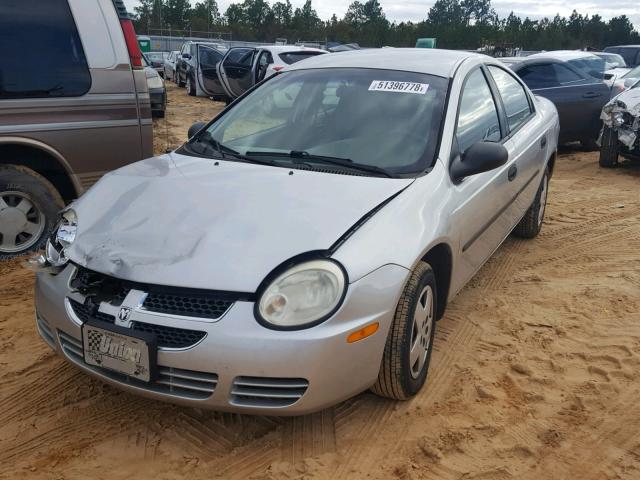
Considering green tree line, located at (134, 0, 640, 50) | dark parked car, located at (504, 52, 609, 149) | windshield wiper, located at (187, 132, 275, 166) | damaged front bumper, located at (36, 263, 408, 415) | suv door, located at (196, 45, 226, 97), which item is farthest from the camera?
green tree line, located at (134, 0, 640, 50)

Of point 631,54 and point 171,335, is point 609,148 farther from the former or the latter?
point 631,54

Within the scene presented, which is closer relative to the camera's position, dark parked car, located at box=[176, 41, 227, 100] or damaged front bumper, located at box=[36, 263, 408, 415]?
damaged front bumper, located at box=[36, 263, 408, 415]

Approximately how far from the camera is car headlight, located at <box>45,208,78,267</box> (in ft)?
8.99

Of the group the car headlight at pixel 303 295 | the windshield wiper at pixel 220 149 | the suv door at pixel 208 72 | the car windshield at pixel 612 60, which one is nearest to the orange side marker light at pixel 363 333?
the car headlight at pixel 303 295

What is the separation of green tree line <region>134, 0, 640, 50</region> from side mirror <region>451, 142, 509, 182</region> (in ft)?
214

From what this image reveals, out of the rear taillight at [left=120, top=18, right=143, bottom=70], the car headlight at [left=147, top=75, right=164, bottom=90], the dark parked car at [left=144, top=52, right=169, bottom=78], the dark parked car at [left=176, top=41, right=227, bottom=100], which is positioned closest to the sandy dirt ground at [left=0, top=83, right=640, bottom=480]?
the rear taillight at [left=120, top=18, right=143, bottom=70]

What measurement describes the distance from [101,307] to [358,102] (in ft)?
5.97

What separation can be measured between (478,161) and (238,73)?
1146 cm

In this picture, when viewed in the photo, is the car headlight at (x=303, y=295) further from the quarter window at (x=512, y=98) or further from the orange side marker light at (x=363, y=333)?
the quarter window at (x=512, y=98)

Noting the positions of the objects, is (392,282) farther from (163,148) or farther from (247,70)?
(247,70)

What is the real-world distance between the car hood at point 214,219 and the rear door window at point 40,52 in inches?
58.9

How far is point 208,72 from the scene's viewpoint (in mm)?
16516

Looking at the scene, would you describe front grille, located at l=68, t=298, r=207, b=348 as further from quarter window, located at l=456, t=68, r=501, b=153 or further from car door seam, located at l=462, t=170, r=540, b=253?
quarter window, located at l=456, t=68, r=501, b=153

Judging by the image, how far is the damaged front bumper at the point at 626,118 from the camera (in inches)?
306
